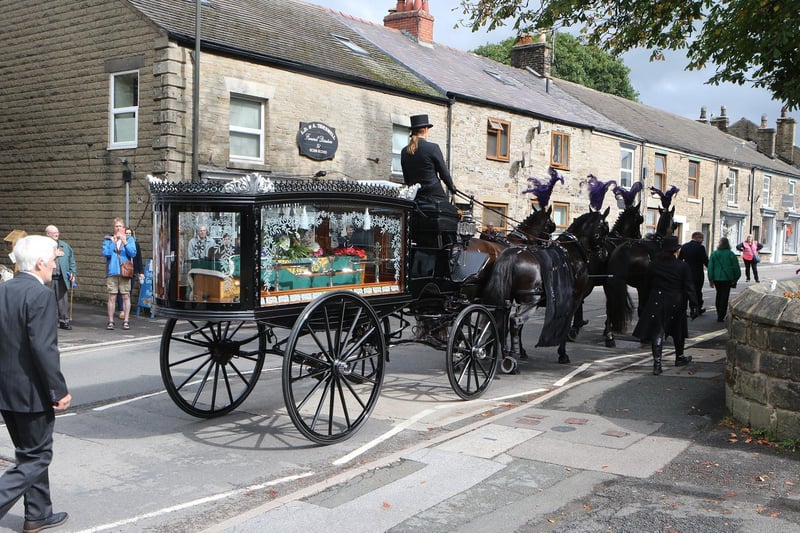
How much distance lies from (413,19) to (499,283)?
21557mm

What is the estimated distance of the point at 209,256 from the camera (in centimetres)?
634

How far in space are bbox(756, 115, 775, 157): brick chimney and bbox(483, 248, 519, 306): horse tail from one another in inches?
1907

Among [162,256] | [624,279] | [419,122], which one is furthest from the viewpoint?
[624,279]

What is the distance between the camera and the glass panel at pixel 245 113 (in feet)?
57.2

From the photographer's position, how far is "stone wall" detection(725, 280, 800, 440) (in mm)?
6629

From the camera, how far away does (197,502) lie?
5312mm

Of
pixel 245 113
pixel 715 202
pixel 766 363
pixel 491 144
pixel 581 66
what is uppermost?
pixel 581 66

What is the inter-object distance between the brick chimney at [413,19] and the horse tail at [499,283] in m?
20.7

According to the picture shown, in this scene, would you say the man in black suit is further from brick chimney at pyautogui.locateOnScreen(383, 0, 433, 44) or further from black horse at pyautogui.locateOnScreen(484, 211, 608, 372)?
brick chimney at pyautogui.locateOnScreen(383, 0, 433, 44)

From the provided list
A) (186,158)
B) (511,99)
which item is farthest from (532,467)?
(511,99)

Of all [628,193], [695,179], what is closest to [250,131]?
[628,193]

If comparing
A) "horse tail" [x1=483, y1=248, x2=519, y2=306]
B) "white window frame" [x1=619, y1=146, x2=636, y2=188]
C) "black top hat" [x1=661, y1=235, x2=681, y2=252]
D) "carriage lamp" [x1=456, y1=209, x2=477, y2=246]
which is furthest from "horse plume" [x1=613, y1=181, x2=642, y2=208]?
"white window frame" [x1=619, y1=146, x2=636, y2=188]

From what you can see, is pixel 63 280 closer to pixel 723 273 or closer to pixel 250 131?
pixel 250 131

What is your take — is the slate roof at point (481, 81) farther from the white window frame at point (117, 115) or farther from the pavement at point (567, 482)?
the pavement at point (567, 482)
